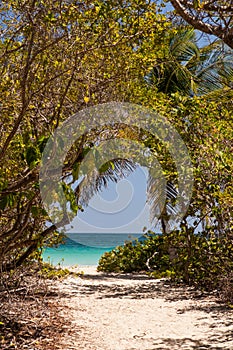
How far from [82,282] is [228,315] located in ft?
14.4

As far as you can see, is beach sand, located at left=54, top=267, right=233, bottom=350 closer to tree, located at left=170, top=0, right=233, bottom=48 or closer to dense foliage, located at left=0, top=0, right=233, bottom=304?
dense foliage, located at left=0, top=0, right=233, bottom=304

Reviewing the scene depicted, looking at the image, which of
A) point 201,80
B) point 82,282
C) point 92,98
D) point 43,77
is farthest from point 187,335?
point 201,80

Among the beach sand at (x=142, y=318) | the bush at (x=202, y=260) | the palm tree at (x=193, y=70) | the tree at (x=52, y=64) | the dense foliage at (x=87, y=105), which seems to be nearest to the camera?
the tree at (x=52, y=64)

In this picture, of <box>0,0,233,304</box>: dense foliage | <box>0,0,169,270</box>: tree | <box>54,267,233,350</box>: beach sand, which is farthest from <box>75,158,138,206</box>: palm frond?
<box>0,0,169,270</box>: tree

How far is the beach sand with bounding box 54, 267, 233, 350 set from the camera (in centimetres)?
577

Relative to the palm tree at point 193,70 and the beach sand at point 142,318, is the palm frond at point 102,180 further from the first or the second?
the beach sand at point 142,318

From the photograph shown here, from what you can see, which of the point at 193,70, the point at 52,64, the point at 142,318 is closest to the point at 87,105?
the point at 52,64

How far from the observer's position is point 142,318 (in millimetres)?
7102

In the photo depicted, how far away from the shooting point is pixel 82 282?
35.5 ft

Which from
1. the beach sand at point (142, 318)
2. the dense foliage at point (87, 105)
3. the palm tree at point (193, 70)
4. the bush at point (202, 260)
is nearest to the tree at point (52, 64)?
the dense foliage at point (87, 105)

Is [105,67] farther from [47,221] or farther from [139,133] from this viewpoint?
[139,133]

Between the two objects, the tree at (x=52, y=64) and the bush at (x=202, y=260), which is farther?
the bush at (x=202, y=260)

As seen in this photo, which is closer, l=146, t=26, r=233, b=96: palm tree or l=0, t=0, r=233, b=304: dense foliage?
l=0, t=0, r=233, b=304: dense foliage

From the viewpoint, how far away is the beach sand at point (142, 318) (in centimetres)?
577
